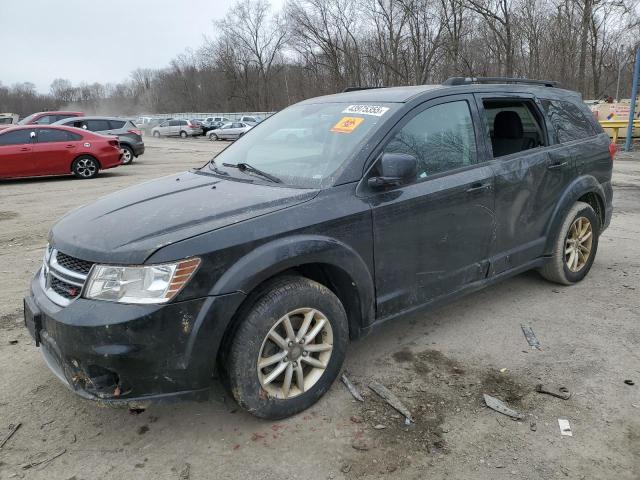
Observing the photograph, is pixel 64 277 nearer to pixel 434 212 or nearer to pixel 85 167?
pixel 434 212

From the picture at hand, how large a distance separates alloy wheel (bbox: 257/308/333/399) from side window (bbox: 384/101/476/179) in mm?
1166

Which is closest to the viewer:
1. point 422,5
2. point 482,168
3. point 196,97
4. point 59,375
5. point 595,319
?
point 59,375

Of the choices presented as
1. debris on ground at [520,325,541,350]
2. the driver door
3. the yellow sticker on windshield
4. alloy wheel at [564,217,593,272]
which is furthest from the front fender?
the yellow sticker on windshield

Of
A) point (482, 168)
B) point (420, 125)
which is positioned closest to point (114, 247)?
point (420, 125)

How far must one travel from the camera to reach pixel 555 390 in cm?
309

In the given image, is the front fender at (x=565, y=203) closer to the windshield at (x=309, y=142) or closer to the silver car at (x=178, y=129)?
the windshield at (x=309, y=142)

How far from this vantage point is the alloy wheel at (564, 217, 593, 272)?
4613 millimetres

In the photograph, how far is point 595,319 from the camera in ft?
13.3

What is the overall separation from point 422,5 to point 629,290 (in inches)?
1527

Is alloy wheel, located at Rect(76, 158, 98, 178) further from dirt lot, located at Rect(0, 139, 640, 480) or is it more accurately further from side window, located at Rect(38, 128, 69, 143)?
dirt lot, located at Rect(0, 139, 640, 480)

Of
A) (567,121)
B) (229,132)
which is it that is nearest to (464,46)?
(229,132)

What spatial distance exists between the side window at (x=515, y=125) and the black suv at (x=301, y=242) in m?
0.01

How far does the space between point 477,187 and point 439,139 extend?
1.42 feet

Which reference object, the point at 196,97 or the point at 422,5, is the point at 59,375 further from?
the point at 196,97
